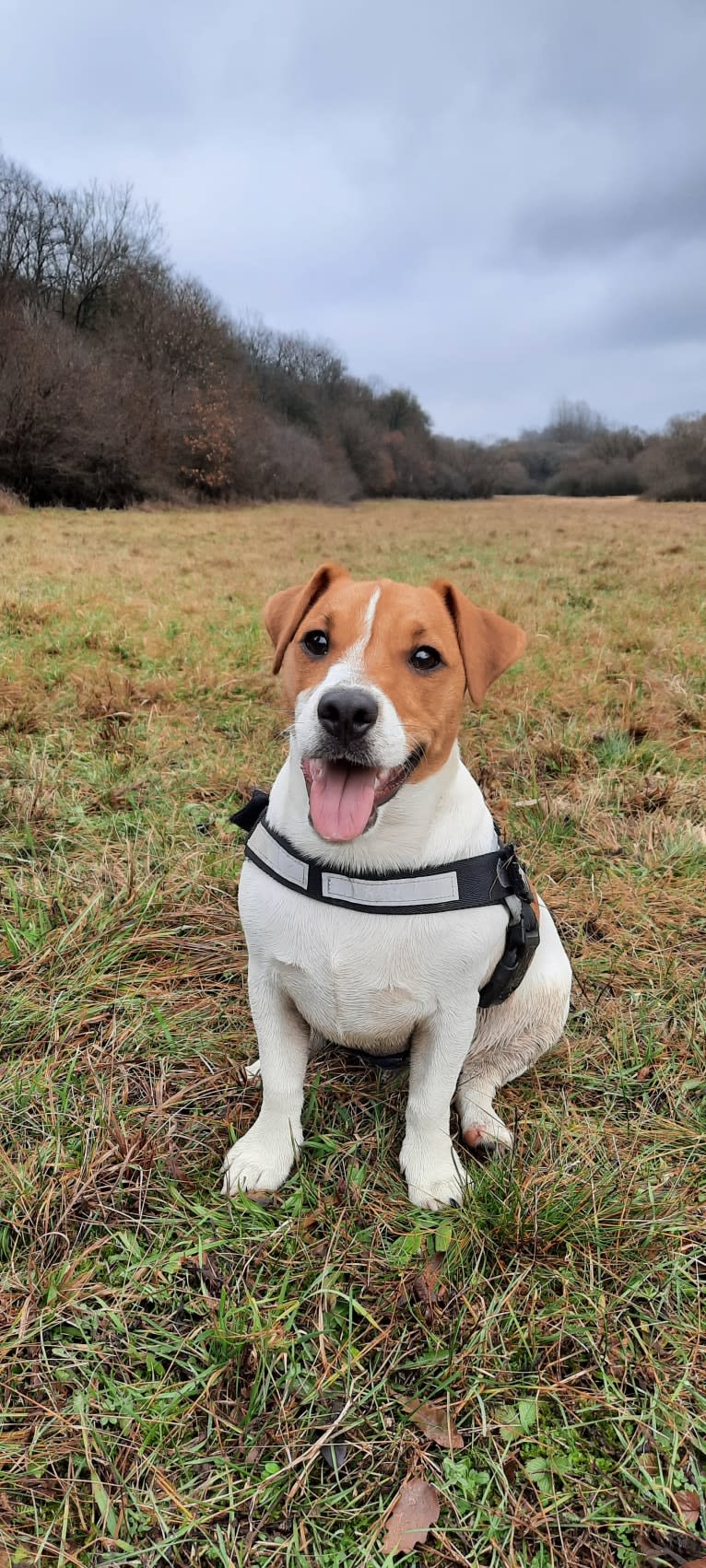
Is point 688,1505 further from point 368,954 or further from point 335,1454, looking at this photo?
point 368,954

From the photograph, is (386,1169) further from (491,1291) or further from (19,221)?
(19,221)

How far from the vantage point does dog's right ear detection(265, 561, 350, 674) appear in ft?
7.48

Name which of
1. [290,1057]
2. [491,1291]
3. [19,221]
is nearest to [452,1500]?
[491,1291]

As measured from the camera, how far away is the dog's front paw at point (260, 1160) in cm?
206

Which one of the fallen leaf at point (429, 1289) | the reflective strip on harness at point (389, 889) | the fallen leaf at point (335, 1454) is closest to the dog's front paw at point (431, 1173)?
the fallen leaf at point (429, 1289)

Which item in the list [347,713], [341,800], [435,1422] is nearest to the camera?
[435,1422]

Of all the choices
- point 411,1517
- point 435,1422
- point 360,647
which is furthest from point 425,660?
point 411,1517

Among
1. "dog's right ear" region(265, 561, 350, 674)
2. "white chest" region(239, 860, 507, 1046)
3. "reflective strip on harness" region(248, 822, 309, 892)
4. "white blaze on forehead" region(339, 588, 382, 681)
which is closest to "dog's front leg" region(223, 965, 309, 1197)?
"white chest" region(239, 860, 507, 1046)

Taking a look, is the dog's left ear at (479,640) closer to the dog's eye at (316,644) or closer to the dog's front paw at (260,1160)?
the dog's eye at (316,644)

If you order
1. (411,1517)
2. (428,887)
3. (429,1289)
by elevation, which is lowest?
(411,1517)

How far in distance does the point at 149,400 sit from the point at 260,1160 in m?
31.4

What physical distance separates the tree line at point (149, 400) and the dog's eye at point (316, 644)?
24.6 m

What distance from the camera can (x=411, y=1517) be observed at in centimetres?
147

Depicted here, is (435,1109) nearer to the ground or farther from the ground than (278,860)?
nearer to the ground
